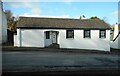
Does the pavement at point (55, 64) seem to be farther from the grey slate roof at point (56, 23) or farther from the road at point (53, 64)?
the grey slate roof at point (56, 23)

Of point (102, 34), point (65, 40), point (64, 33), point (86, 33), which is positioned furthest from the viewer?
point (102, 34)

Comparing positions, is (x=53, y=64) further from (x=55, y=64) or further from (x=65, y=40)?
(x=65, y=40)

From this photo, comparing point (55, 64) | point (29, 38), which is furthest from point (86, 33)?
point (55, 64)

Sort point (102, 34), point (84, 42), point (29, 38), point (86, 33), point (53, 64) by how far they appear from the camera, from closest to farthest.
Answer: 1. point (53, 64)
2. point (29, 38)
3. point (84, 42)
4. point (86, 33)
5. point (102, 34)

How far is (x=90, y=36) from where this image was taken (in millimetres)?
31516

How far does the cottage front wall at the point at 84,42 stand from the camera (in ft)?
101

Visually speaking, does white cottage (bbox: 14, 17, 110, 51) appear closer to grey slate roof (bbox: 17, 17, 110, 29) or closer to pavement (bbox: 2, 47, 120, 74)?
grey slate roof (bbox: 17, 17, 110, 29)

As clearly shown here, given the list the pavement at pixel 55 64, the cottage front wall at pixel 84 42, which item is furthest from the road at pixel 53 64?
the cottage front wall at pixel 84 42

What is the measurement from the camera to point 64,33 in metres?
31.0

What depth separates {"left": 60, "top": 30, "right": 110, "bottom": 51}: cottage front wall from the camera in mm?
30900

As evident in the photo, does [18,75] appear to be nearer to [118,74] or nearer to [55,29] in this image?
[118,74]

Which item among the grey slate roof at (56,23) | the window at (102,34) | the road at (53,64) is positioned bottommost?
the road at (53,64)

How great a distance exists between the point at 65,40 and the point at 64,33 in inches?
39.7

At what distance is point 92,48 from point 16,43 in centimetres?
1079
